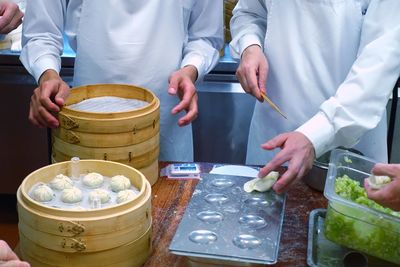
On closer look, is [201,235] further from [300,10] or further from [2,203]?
[2,203]

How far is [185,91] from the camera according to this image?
5.39 feet

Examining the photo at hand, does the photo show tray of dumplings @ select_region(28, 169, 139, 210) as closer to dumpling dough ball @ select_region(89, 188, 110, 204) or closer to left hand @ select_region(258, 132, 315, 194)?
dumpling dough ball @ select_region(89, 188, 110, 204)

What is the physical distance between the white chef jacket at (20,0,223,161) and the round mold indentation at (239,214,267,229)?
0.71 meters

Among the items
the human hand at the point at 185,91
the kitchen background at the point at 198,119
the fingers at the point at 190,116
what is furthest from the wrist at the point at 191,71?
the kitchen background at the point at 198,119

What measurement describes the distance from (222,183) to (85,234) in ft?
1.41

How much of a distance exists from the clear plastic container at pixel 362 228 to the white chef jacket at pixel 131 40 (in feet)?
2.58

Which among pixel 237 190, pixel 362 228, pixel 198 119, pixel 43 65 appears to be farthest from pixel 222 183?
pixel 198 119

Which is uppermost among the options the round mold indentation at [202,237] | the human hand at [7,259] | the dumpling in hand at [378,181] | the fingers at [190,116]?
the dumpling in hand at [378,181]

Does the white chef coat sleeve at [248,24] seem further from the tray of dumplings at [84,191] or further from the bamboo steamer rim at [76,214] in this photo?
the bamboo steamer rim at [76,214]

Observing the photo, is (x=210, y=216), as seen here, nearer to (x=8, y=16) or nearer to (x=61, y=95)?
(x=61, y=95)

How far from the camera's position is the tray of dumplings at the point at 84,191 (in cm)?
120

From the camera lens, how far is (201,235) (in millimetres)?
1171

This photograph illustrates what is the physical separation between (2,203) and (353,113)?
2.40 m

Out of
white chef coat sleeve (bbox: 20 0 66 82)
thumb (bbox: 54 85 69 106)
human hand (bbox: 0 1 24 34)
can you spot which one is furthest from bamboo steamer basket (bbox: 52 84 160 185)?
human hand (bbox: 0 1 24 34)
